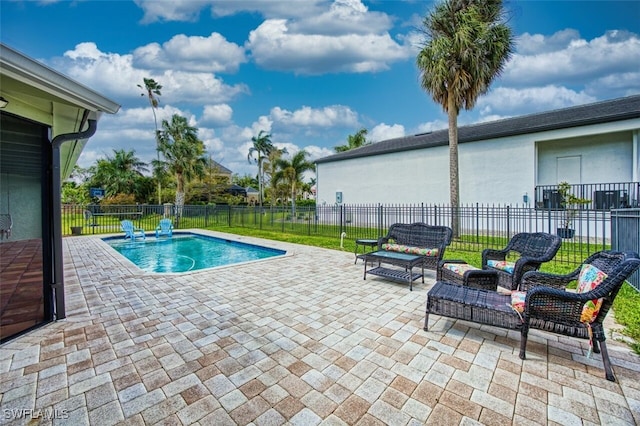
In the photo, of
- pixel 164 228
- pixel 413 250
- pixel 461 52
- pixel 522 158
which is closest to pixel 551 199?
pixel 522 158

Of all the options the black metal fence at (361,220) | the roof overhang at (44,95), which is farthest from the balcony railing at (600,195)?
the roof overhang at (44,95)

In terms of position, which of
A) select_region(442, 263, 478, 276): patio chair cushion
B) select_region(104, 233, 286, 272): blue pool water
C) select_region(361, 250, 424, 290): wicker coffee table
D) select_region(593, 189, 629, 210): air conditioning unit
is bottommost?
select_region(104, 233, 286, 272): blue pool water

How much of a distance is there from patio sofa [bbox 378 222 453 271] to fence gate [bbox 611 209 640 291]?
2808mm

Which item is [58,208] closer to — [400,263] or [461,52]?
[400,263]

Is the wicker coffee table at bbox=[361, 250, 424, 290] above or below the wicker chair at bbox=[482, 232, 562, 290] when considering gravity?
below

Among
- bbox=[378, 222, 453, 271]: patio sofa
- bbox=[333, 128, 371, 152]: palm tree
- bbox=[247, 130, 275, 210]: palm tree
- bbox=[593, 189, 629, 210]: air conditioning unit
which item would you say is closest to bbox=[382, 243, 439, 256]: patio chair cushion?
bbox=[378, 222, 453, 271]: patio sofa

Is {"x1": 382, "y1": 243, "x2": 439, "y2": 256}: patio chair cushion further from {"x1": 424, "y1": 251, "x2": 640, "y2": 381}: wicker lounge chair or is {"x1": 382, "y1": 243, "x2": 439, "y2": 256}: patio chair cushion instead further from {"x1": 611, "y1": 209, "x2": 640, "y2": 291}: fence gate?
{"x1": 611, "y1": 209, "x2": 640, "y2": 291}: fence gate

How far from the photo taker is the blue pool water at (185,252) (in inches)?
368

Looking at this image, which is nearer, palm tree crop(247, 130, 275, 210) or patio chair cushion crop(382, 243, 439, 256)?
patio chair cushion crop(382, 243, 439, 256)

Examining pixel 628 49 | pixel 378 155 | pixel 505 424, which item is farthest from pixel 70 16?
pixel 628 49

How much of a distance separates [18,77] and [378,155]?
18445 mm

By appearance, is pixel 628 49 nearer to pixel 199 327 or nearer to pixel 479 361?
pixel 479 361

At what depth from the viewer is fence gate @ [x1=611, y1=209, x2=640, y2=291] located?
4.71m

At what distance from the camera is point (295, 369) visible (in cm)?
265
